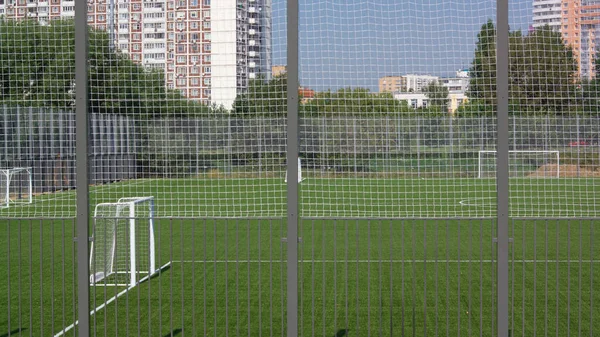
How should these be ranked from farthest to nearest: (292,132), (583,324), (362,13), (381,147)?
(583,324) → (381,147) → (362,13) → (292,132)

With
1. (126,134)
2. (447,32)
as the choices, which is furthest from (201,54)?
(447,32)

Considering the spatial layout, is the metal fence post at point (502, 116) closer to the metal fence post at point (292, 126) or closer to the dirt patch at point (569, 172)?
the dirt patch at point (569, 172)

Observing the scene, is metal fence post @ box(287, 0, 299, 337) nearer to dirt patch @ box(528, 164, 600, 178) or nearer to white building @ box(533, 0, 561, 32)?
white building @ box(533, 0, 561, 32)

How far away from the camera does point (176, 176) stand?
6.10 metres

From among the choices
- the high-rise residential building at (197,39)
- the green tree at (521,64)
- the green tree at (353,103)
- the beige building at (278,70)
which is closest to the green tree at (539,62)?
the green tree at (521,64)

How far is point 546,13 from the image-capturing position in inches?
241

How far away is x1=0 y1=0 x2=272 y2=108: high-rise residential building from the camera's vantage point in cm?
570

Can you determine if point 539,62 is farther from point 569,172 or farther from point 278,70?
point 278,70

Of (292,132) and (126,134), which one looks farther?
(126,134)

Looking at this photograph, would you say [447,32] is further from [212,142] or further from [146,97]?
[146,97]

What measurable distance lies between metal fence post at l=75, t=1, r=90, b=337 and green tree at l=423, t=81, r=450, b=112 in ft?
8.97

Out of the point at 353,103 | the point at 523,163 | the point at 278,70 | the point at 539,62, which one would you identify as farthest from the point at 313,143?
the point at 523,163

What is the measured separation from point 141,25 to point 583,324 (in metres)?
5.23

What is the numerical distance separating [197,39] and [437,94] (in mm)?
2044
